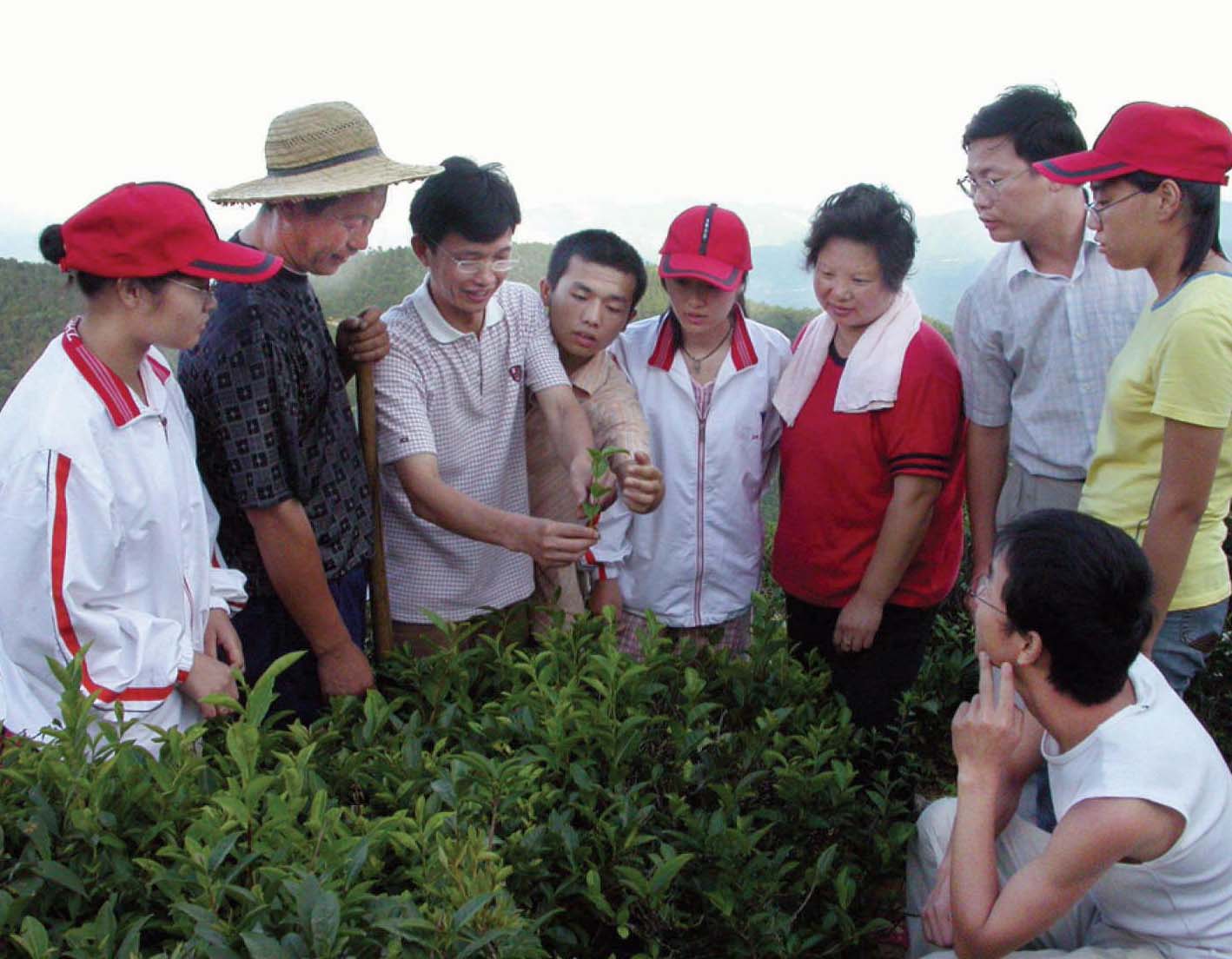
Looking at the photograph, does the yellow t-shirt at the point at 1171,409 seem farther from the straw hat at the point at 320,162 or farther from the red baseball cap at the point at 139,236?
the red baseball cap at the point at 139,236

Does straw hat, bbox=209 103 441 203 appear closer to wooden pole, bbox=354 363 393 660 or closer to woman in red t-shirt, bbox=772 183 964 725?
wooden pole, bbox=354 363 393 660

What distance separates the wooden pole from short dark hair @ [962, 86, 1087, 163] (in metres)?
1.91

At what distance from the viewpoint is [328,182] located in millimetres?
2637

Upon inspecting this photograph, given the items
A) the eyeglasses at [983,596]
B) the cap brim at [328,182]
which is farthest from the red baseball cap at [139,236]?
the eyeglasses at [983,596]

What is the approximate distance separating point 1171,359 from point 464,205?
1.81 metres

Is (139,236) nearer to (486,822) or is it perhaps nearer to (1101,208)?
(486,822)

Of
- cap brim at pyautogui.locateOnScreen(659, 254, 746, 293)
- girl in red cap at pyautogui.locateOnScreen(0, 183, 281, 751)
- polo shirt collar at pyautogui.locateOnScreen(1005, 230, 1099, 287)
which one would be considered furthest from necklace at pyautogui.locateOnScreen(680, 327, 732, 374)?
girl in red cap at pyautogui.locateOnScreen(0, 183, 281, 751)

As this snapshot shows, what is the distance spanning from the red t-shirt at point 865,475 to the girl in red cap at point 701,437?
0.45 feet

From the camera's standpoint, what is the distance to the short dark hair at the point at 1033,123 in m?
3.01

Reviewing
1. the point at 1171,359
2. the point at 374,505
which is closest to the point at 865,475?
the point at 1171,359

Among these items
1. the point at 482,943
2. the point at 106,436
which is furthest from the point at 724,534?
the point at 482,943

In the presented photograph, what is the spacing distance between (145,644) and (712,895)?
1.25 meters

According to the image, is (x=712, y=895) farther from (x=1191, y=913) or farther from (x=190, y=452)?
(x=190, y=452)

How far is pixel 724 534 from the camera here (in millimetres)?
3295
